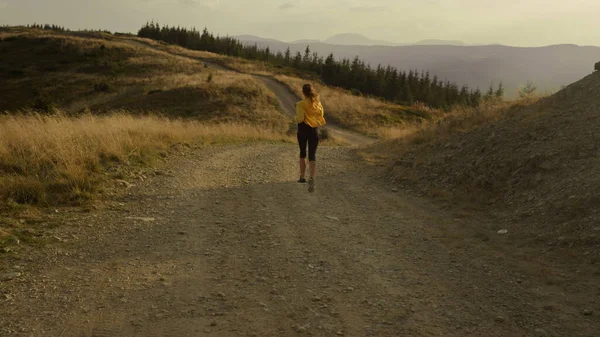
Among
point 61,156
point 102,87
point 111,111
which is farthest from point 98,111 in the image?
point 61,156

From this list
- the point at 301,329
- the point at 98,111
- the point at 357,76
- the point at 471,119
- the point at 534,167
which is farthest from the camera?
the point at 357,76

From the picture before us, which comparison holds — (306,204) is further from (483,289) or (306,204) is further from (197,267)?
(483,289)

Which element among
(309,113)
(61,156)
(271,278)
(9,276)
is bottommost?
(9,276)

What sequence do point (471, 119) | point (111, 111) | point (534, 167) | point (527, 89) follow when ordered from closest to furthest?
point (534, 167), point (471, 119), point (527, 89), point (111, 111)

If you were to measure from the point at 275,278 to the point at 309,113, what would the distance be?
504 cm

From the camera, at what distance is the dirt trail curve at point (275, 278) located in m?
4.03

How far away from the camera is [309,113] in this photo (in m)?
9.39

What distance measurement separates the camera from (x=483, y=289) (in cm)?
491

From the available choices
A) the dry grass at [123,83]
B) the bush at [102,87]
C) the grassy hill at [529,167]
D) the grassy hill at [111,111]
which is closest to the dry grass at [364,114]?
the grassy hill at [111,111]

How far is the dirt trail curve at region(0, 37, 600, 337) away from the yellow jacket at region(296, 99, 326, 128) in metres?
2.04

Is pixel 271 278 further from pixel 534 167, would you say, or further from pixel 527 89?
pixel 527 89

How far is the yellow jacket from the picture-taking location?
9.28 meters

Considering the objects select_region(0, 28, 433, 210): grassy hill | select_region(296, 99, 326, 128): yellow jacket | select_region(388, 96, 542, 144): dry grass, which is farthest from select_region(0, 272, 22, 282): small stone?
select_region(388, 96, 542, 144): dry grass

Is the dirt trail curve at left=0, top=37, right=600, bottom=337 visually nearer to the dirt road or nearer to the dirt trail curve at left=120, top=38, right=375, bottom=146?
the dirt road
